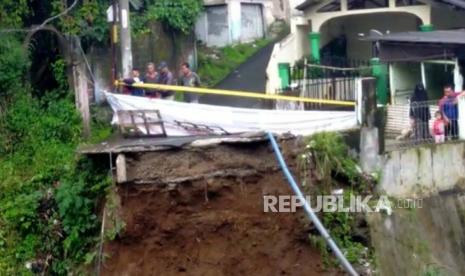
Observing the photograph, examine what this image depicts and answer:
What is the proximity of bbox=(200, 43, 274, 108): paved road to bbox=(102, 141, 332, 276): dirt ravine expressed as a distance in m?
5.09

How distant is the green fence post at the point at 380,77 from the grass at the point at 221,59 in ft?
14.7

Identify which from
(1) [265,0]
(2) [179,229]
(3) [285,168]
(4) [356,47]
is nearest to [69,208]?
(2) [179,229]

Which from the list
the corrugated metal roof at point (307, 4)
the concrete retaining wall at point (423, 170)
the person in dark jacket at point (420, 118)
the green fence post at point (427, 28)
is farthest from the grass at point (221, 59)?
the concrete retaining wall at point (423, 170)

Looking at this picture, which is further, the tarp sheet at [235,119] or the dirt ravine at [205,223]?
the tarp sheet at [235,119]

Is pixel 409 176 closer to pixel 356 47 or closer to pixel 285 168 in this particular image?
pixel 285 168

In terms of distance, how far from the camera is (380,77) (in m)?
20.0

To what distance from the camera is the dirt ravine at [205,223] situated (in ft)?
48.1

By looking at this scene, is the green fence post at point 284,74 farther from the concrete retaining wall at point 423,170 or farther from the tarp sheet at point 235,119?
the concrete retaining wall at point 423,170

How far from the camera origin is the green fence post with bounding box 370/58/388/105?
1991cm

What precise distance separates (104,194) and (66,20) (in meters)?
4.12

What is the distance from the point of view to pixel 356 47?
24.4m

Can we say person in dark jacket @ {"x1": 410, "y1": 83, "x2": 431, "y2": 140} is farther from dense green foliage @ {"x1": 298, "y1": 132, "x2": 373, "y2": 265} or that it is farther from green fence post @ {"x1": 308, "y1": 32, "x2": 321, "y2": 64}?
green fence post @ {"x1": 308, "y1": 32, "x2": 321, "y2": 64}

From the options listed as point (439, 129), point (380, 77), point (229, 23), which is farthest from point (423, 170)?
point (229, 23)

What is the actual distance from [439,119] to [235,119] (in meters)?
3.63
